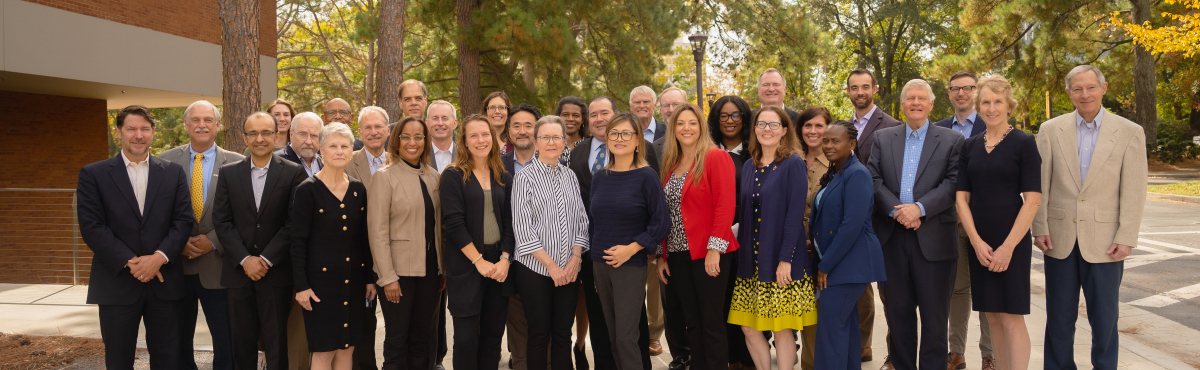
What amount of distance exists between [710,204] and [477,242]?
1.40 metres

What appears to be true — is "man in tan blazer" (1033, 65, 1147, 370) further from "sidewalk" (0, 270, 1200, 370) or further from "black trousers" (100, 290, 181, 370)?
"black trousers" (100, 290, 181, 370)

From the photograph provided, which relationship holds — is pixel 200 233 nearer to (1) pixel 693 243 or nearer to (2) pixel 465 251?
(2) pixel 465 251

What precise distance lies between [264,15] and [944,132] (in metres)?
15.6

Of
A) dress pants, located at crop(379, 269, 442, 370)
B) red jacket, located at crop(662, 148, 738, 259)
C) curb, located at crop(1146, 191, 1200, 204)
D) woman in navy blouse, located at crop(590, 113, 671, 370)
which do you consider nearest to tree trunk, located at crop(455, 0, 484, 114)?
dress pants, located at crop(379, 269, 442, 370)

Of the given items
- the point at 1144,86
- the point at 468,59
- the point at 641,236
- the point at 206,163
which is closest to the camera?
the point at 641,236

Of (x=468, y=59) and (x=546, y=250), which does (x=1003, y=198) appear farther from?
(x=468, y=59)

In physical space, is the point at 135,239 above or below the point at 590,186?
below

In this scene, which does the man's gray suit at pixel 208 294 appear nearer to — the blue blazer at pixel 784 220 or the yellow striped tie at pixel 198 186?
the yellow striped tie at pixel 198 186

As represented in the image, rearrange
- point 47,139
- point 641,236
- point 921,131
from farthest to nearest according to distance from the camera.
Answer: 1. point 47,139
2. point 921,131
3. point 641,236

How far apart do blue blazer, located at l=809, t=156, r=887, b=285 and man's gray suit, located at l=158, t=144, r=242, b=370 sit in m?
3.70

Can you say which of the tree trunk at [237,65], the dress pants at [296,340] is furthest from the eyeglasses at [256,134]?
the tree trunk at [237,65]

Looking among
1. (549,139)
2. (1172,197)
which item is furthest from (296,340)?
(1172,197)

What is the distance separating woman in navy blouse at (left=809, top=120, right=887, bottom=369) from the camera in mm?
3809

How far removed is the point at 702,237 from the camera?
13.2 ft
